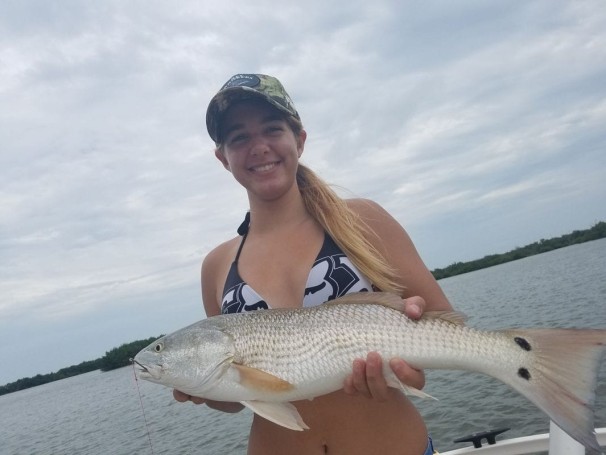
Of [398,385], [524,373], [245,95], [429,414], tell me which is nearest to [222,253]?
[245,95]

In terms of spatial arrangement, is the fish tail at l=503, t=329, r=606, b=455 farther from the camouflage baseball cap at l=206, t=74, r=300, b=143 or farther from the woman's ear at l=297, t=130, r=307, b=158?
the camouflage baseball cap at l=206, t=74, r=300, b=143

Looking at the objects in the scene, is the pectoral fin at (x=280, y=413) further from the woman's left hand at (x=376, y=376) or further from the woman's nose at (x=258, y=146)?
the woman's nose at (x=258, y=146)

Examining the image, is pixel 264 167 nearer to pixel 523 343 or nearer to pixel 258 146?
pixel 258 146

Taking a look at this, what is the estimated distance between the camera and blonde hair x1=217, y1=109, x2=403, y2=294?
337 cm

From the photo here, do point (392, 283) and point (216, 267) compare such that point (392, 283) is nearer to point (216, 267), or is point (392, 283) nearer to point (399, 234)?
point (399, 234)

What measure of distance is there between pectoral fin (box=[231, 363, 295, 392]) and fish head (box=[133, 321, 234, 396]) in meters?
0.19

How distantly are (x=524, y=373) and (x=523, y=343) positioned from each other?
16 cm

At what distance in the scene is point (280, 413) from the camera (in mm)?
3053

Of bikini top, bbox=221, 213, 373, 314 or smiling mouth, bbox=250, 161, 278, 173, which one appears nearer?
bikini top, bbox=221, 213, 373, 314

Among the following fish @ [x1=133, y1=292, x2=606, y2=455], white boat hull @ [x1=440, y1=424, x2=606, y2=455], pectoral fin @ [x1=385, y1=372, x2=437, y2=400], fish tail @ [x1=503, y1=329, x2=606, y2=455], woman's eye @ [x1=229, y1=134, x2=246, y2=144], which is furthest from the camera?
white boat hull @ [x1=440, y1=424, x2=606, y2=455]

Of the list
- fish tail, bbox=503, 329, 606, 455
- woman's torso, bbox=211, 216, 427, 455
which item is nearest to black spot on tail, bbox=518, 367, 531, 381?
fish tail, bbox=503, 329, 606, 455

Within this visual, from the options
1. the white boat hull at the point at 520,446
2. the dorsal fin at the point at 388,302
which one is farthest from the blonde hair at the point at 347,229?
the white boat hull at the point at 520,446

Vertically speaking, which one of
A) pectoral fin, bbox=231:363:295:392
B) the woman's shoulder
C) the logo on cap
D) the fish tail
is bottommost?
the fish tail

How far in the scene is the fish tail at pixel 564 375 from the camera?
248cm
